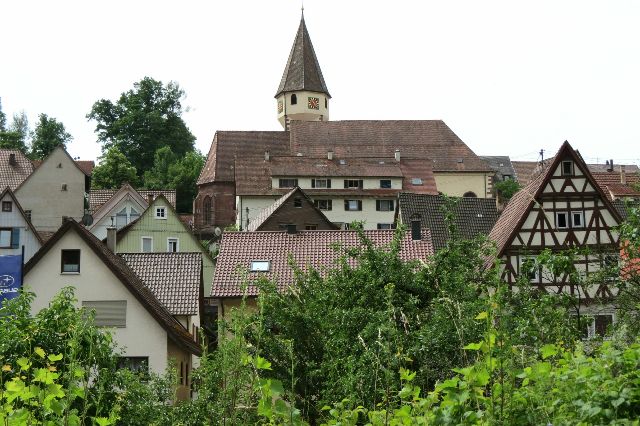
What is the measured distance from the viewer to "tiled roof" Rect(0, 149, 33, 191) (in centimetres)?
8512

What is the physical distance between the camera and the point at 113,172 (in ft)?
331

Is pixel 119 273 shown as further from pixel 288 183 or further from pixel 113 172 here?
pixel 113 172

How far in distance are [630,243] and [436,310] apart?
11.5 feet

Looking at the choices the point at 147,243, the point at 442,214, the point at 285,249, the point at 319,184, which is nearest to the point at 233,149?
the point at 319,184

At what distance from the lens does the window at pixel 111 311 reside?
107 ft

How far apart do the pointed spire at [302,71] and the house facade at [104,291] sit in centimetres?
8834

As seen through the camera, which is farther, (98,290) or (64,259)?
(64,259)

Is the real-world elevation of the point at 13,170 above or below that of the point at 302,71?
below

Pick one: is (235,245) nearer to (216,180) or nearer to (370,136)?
(216,180)

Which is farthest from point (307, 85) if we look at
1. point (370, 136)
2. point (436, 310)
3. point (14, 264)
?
point (436, 310)

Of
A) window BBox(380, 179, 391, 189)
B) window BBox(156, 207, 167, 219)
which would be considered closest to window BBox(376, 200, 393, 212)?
window BBox(380, 179, 391, 189)

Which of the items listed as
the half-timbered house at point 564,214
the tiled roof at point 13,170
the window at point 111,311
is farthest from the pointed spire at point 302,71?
the window at point 111,311

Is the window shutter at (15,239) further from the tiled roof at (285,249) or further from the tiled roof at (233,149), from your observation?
the tiled roof at (233,149)

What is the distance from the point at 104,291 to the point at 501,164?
295ft
